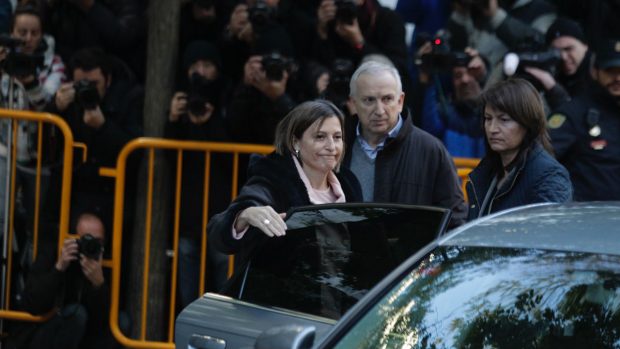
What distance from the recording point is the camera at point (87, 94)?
782 cm

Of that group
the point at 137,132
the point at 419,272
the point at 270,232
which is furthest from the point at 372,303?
the point at 137,132

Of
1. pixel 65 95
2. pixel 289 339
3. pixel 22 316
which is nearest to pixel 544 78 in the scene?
pixel 65 95

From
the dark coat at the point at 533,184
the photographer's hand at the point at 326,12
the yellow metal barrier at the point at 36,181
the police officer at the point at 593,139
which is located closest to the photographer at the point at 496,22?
the photographer's hand at the point at 326,12

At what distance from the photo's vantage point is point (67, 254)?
7.47 metres

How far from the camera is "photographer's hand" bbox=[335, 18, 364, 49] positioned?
8211 mm

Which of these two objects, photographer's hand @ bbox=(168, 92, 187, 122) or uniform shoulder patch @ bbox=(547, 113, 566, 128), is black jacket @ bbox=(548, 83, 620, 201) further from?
photographer's hand @ bbox=(168, 92, 187, 122)

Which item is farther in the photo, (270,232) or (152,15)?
(152,15)

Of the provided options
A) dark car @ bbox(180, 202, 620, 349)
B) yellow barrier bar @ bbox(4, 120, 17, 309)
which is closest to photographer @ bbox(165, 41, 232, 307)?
yellow barrier bar @ bbox(4, 120, 17, 309)

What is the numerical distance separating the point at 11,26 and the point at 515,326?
19.4 ft

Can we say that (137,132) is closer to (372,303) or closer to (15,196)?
(15,196)

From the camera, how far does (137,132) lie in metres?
8.11

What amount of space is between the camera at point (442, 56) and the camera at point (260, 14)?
98 centimetres

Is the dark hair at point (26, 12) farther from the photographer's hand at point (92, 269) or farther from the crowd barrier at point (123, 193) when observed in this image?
the photographer's hand at point (92, 269)

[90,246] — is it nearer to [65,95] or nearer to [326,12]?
[65,95]
